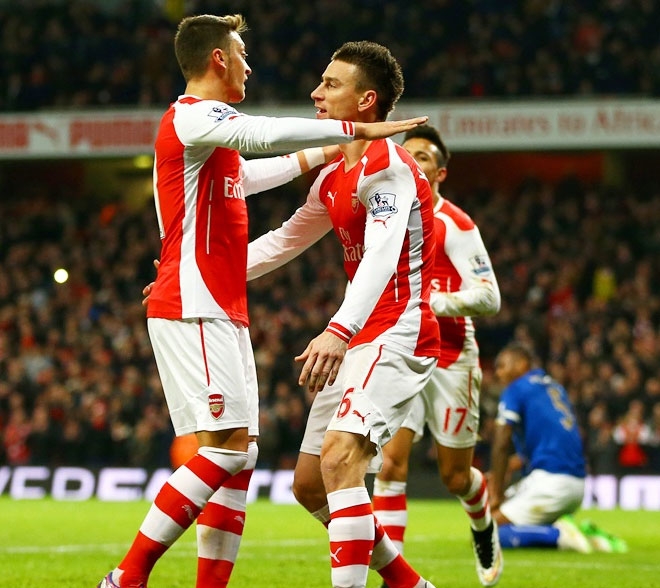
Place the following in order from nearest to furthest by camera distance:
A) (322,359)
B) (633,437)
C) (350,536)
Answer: (322,359) < (350,536) < (633,437)

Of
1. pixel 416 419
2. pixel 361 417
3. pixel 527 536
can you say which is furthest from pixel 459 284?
pixel 527 536

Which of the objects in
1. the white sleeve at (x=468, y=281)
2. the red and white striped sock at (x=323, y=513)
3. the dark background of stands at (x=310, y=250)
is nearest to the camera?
the red and white striped sock at (x=323, y=513)

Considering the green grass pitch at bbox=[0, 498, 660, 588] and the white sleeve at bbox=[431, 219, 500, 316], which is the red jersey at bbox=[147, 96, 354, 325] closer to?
the white sleeve at bbox=[431, 219, 500, 316]

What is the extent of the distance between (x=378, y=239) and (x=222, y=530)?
1.46 m

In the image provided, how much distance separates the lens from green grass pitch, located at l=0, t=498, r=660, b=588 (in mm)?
7430

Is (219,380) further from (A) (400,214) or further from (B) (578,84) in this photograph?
(B) (578,84)

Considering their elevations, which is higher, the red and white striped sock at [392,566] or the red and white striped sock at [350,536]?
the red and white striped sock at [350,536]

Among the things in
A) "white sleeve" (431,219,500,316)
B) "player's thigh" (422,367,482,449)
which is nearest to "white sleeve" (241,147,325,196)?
"white sleeve" (431,219,500,316)

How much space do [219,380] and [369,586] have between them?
98.4 inches

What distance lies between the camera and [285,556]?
905 cm

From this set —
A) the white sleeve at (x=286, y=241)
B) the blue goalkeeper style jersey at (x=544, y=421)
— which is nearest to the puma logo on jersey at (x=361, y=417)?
the white sleeve at (x=286, y=241)

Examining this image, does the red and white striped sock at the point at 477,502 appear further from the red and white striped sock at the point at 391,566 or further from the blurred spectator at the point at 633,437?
the blurred spectator at the point at 633,437

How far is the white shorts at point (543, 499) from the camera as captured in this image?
10.3 metres

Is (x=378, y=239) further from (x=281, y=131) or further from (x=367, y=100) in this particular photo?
(x=367, y=100)
